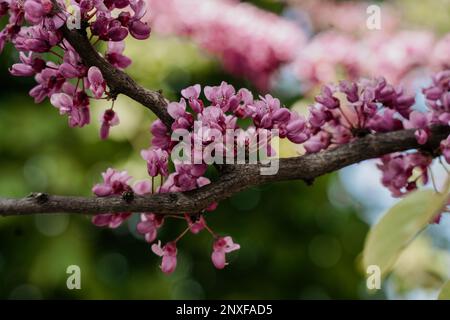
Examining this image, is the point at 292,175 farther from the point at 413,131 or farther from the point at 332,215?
the point at 332,215

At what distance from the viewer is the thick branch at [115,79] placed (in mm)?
788

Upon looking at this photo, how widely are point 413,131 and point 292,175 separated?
227mm

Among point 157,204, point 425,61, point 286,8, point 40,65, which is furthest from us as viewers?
point 286,8

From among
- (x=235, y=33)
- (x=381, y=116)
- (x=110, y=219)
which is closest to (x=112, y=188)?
(x=110, y=219)

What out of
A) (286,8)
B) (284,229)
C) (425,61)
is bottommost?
(284,229)

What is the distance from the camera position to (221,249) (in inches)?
35.2

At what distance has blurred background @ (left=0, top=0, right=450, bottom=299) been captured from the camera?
3.04 metres

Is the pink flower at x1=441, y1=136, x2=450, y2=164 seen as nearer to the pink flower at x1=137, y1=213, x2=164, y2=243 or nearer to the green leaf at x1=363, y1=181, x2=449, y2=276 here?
the green leaf at x1=363, y1=181, x2=449, y2=276

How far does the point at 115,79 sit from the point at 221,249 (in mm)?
276

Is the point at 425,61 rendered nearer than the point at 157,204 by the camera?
No

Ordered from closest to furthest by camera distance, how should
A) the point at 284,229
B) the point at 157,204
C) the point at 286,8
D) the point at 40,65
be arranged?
the point at 157,204
the point at 40,65
the point at 284,229
the point at 286,8

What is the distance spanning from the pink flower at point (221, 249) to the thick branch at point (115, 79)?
0.64ft

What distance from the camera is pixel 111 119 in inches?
36.5

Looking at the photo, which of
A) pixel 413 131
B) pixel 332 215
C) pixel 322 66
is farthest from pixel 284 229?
pixel 413 131
